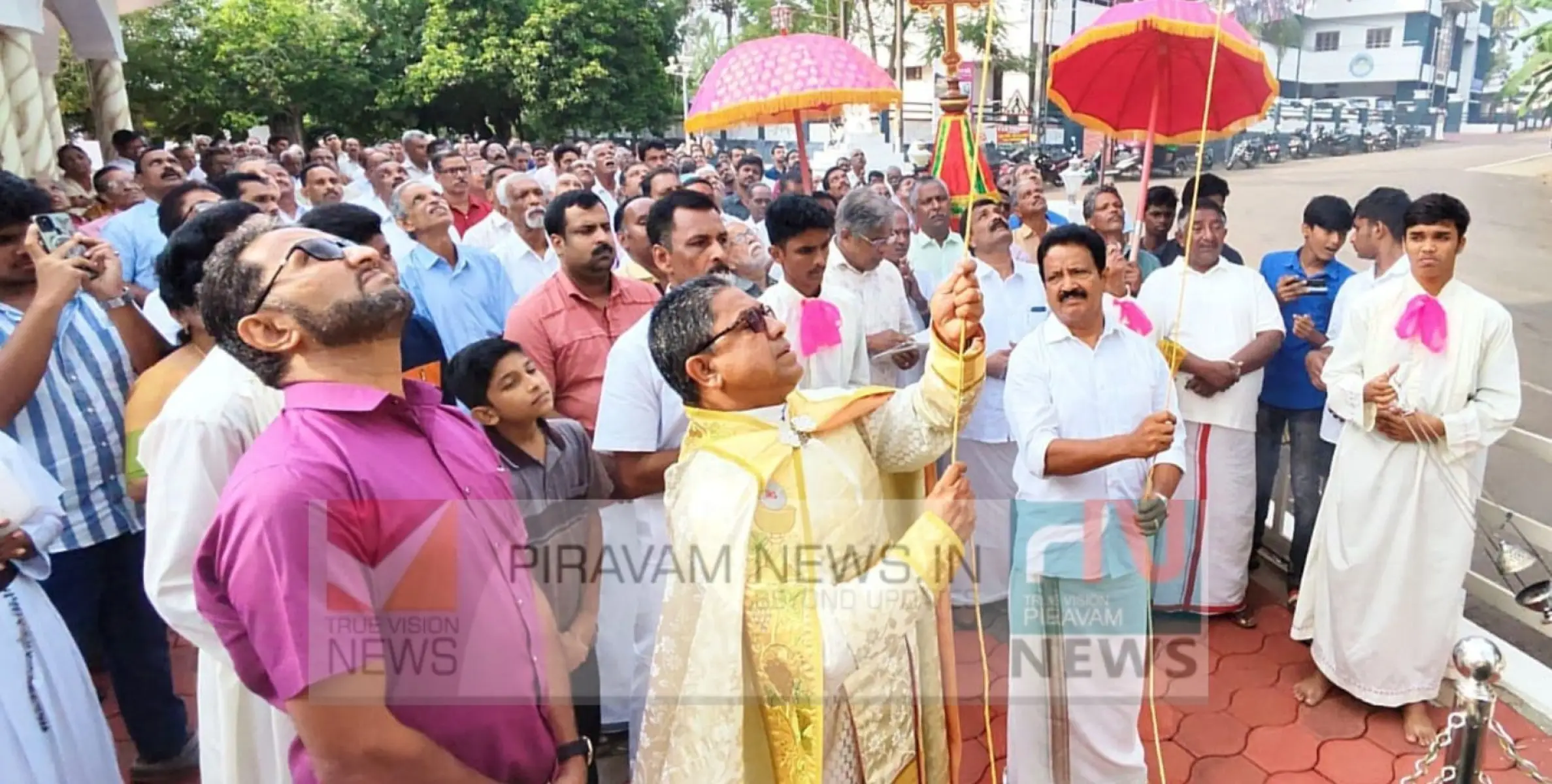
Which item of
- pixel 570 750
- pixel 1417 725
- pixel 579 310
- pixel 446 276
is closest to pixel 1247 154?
pixel 1417 725

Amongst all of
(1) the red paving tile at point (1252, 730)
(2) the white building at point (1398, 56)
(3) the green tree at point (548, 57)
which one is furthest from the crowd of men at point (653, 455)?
(3) the green tree at point (548, 57)

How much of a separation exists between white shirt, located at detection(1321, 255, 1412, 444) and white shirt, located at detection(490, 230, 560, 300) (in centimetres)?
378

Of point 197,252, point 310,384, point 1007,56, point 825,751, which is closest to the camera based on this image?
point 310,384

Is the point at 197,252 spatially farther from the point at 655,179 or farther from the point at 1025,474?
the point at 655,179

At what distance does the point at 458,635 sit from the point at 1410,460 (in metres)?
3.13

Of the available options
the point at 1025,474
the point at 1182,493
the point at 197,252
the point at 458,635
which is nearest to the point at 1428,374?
the point at 1182,493

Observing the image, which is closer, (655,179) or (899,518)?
(899,518)

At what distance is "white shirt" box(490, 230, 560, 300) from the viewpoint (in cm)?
500

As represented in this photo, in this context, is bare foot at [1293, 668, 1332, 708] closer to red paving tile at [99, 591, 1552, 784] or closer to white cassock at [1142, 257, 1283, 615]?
red paving tile at [99, 591, 1552, 784]

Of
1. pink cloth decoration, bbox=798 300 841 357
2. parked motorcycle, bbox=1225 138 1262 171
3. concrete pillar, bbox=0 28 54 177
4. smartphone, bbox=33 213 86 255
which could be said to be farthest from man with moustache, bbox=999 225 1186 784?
parked motorcycle, bbox=1225 138 1262 171

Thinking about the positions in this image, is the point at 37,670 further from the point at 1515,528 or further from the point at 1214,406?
the point at 1515,528

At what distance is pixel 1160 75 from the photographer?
14.0 feet

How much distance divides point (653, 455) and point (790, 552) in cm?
98

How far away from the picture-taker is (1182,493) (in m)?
3.96
